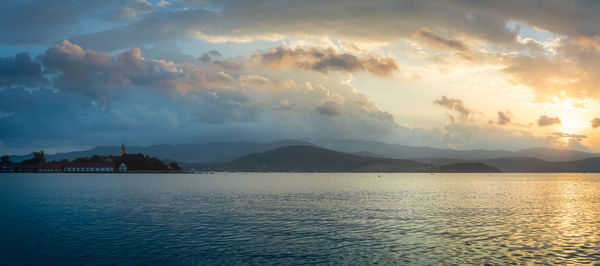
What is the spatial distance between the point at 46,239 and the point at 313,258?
1188 inches

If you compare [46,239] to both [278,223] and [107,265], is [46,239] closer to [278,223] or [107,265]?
[107,265]

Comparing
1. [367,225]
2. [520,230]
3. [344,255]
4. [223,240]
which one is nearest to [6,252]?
[223,240]

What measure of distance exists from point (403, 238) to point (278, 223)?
1828 centimetres

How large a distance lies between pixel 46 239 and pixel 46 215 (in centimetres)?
2459

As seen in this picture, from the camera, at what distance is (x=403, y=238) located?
151ft

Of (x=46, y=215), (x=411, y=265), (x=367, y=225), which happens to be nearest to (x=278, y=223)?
(x=367, y=225)

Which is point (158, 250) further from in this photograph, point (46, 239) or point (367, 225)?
point (367, 225)

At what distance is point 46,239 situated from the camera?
45344mm

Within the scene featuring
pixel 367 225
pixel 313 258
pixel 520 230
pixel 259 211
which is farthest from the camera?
pixel 259 211

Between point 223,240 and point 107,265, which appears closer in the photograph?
point 107,265

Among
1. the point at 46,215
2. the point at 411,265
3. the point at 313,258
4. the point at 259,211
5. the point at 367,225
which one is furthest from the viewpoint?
the point at 259,211

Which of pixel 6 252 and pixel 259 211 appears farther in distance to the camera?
pixel 259 211

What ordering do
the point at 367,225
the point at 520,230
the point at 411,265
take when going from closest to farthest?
the point at 411,265, the point at 520,230, the point at 367,225

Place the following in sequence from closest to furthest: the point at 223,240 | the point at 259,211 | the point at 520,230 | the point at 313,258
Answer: the point at 313,258
the point at 223,240
the point at 520,230
the point at 259,211
